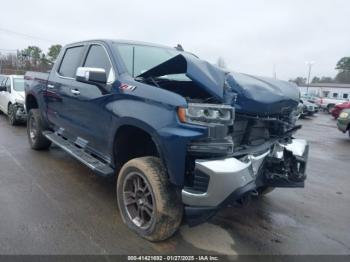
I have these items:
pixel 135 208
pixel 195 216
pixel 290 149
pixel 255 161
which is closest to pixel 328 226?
pixel 290 149

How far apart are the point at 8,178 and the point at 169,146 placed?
10.4ft

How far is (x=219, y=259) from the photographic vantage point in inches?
116

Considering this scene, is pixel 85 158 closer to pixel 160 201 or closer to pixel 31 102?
pixel 160 201

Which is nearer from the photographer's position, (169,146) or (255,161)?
(169,146)

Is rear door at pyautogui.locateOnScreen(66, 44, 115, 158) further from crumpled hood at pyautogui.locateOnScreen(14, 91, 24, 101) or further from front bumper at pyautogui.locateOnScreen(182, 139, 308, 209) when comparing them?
crumpled hood at pyautogui.locateOnScreen(14, 91, 24, 101)

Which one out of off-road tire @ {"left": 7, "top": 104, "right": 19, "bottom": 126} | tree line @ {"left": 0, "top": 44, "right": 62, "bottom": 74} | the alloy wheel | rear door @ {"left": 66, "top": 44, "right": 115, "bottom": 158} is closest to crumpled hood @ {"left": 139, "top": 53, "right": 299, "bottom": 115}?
rear door @ {"left": 66, "top": 44, "right": 115, "bottom": 158}

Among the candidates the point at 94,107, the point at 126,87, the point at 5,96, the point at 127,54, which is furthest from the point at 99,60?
the point at 5,96

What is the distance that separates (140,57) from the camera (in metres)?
3.97

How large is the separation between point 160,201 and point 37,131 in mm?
4096

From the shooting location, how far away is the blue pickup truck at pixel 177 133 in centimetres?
272

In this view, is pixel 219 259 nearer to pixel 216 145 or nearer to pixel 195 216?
pixel 195 216

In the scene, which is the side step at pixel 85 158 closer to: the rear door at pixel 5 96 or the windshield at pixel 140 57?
the windshield at pixel 140 57

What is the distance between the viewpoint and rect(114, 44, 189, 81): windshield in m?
3.69

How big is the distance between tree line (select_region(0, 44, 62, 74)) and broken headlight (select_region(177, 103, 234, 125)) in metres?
50.1
